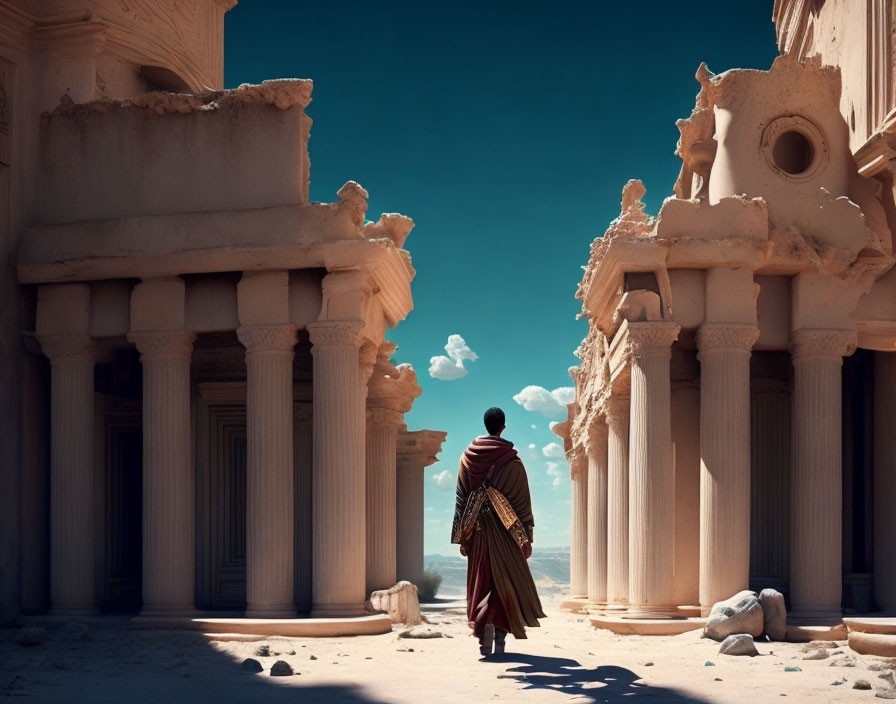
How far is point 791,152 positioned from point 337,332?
27.6ft

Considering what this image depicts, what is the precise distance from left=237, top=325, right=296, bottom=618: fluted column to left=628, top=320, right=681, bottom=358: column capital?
546 centimetres

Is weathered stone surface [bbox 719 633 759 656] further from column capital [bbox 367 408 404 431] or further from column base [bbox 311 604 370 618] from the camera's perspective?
column capital [bbox 367 408 404 431]

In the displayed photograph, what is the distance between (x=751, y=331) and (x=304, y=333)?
7394 millimetres

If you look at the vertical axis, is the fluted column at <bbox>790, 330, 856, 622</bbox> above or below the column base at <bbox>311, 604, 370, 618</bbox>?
above

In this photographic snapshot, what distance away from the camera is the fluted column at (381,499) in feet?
77.1

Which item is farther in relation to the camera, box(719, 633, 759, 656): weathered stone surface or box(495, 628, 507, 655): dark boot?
box(719, 633, 759, 656): weathered stone surface

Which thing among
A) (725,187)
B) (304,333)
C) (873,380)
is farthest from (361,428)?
(873,380)

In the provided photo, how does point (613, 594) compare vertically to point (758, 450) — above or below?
below

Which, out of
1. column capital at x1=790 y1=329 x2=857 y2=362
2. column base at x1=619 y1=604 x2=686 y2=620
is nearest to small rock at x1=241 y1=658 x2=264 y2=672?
column base at x1=619 y1=604 x2=686 y2=620

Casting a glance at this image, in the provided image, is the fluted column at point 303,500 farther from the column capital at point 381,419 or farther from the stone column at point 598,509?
the stone column at point 598,509

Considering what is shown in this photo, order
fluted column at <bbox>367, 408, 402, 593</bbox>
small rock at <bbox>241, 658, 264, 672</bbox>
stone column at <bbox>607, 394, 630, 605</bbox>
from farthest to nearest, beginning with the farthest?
fluted column at <bbox>367, 408, 402, 593</bbox>, stone column at <bbox>607, 394, 630, 605</bbox>, small rock at <bbox>241, 658, 264, 672</bbox>

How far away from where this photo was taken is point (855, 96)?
19.9 metres

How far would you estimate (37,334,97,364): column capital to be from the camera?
20.1 metres

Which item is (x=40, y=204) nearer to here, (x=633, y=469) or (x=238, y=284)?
(x=238, y=284)
